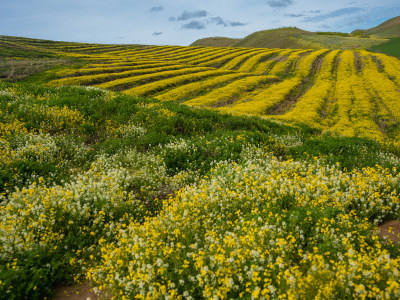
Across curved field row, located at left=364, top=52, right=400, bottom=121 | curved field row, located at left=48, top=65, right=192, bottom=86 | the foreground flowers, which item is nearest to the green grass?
curved field row, located at left=364, top=52, right=400, bottom=121

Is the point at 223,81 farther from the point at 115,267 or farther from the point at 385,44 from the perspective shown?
the point at 385,44

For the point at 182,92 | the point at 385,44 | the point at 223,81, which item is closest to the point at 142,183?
the point at 182,92

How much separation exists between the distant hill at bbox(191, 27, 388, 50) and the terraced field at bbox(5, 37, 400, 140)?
80.8 feet

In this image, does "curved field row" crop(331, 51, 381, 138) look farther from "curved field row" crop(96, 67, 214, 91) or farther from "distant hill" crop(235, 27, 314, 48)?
"distant hill" crop(235, 27, 314, 48)

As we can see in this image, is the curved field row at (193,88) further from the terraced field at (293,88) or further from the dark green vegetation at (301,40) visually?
the dark green vegetation at (301,40)

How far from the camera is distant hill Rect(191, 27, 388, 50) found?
251 feet

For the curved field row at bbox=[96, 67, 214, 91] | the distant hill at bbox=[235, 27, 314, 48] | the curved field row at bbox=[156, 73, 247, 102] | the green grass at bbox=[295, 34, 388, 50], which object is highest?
the distant hill at bbox=[235, 27, 314, 48]

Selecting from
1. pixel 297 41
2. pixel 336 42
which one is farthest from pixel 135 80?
pixel 336 42

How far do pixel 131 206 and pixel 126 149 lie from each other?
489cm

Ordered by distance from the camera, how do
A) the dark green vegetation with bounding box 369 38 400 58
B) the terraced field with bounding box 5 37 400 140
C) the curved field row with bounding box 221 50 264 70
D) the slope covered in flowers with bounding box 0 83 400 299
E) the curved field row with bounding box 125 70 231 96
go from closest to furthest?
the slope covered in flowers with bounding box 0 83 400 299 < the terraced field with bounding box 5 37 400 140 < the curved field row with bounding box 125 70 231 96 < the curved field row with bounding box 221 50 264 70 < the dark green vegetation with bounding box 369 38 400 58

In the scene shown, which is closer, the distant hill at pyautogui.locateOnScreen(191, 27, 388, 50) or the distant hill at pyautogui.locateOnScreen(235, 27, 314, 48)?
the distant hill at pyautogui.locateOnScreen(191, 27, 388, 50)

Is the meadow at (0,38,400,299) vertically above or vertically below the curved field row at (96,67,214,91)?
below

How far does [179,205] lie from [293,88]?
36.4 meters

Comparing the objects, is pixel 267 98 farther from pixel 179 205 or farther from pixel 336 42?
pixel 336 42
